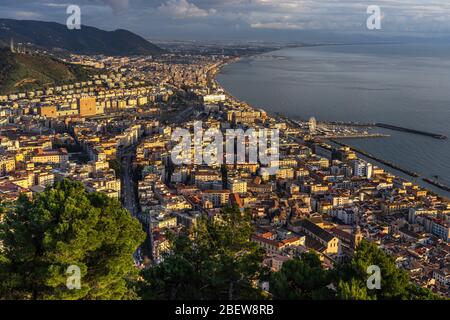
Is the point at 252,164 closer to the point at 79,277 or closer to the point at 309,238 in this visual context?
the point at 309,238

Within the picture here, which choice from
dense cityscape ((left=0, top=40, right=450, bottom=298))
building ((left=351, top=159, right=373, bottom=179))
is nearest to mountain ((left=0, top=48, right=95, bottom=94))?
dense cityscape ((left=0, top=40, right=450, bottom=298))

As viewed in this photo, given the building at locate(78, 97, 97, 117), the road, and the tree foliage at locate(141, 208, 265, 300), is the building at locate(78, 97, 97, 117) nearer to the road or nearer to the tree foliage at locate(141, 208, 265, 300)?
the road

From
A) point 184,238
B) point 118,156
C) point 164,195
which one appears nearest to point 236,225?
point 184,238

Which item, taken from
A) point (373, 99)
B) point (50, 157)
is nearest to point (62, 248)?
point (50, 157)

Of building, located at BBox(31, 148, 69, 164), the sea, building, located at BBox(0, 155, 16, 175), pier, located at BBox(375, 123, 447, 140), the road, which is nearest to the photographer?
the road

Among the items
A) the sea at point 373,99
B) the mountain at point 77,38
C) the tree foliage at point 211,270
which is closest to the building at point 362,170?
the sea at point 373,99

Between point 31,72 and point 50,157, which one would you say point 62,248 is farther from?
point 31,72

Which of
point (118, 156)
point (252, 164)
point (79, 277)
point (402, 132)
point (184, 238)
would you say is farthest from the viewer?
point (402, 132)
